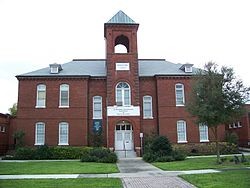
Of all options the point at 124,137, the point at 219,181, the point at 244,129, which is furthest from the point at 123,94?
the point at 219,181

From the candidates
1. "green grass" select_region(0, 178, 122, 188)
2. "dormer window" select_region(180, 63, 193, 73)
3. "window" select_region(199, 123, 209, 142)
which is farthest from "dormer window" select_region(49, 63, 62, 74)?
"green grass" select_region(0, 178, 122, 188)

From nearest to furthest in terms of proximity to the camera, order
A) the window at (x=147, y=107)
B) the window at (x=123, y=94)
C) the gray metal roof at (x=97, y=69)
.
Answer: the window at (x=123, y=94) → the window at (x=147, y=107) → the gray metal roof at (x=97, y=69)

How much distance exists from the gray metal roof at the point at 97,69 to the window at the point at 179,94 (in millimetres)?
1607

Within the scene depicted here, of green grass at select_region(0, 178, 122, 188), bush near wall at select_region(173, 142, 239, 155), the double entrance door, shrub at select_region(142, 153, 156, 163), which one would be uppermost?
Result: the double entrance door

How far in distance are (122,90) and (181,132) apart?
8388 millimetres

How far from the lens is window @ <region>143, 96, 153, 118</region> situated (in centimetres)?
3653

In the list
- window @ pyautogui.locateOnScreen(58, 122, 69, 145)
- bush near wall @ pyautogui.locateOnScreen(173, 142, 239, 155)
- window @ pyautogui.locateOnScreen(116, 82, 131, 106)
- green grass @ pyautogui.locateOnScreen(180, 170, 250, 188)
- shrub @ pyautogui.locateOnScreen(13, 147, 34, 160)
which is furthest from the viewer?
window @ pyautogui.locateOnScreen(116, 82, 131, 106)

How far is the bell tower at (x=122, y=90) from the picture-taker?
34562 mm

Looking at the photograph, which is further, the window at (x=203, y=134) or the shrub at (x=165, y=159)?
the window at (x=203, y=134)

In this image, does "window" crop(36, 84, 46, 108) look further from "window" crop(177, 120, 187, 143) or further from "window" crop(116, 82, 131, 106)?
"window" crop(177, 120, 187, 143)

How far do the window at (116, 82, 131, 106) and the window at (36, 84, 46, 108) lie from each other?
8.47 meters

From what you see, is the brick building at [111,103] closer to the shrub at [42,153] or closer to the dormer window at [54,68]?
the dormer window at [54,68]

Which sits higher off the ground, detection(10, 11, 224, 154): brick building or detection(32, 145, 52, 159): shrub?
detection(10, 11, 224, 154): brick building

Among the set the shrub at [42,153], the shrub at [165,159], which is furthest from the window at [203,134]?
the shrub at [42,153]
